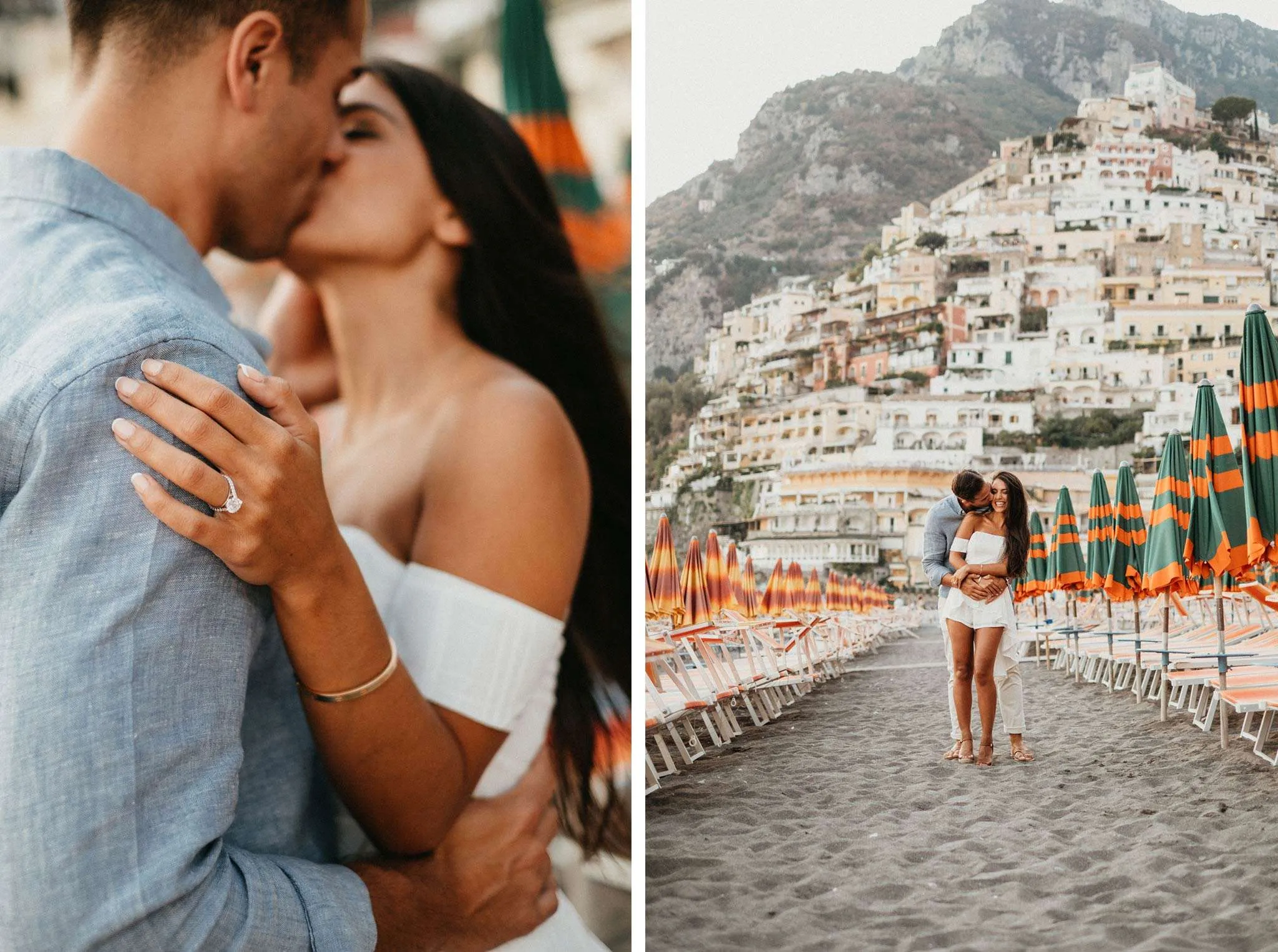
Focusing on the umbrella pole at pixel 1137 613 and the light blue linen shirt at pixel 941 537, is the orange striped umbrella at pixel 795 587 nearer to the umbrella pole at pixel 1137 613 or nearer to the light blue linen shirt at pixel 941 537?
the light blue linen shirt at pixel 941 537

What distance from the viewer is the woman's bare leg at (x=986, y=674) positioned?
2805 mm

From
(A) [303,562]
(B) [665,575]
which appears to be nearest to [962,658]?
(B) [665,575]

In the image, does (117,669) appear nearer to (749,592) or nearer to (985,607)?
(749,592)

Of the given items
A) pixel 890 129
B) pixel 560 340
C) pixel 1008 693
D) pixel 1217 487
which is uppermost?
pixel 890 129

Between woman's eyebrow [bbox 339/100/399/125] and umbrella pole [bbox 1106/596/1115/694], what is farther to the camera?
umbrella pole [bbox 1106/596/1115/694]

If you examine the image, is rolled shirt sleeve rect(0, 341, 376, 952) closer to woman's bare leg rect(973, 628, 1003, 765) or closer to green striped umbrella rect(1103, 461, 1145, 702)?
woman's bare leg rect(973, 628, 1003, 765)

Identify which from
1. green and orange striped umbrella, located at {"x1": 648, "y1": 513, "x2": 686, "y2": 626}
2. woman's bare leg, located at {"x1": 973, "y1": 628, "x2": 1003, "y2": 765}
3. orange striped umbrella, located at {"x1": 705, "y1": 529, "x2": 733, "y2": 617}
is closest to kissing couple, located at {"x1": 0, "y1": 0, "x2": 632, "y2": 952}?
green and orange striped umbrella, located at {"x1": 648, "y1": 513, "x2": 686, "y2": 626}

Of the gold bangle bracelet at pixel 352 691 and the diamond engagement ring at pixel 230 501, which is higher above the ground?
the diamond engagement ring at pixel 230 501

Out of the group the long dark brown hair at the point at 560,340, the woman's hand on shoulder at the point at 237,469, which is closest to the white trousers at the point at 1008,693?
the long dark brown hair at the point at 560,340

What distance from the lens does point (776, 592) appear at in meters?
2.93

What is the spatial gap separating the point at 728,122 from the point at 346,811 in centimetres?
212

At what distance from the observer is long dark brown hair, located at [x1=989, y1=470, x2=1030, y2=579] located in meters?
2.76

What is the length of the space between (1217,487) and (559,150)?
193cm

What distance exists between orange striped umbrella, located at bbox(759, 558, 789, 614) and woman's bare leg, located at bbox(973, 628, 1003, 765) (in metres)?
0.53
